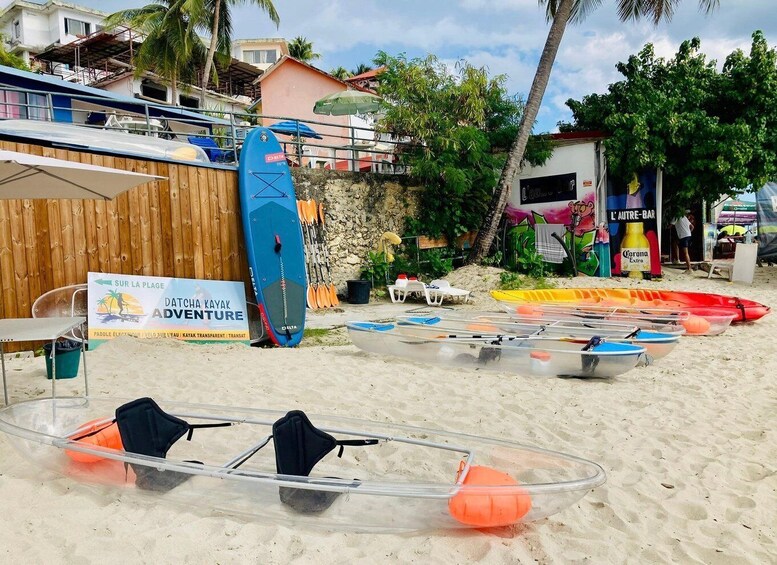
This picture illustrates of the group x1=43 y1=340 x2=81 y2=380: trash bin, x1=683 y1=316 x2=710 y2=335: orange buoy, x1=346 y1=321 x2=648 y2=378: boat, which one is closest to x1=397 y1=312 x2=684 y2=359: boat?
x1=346 y1=321 x2=648 y2=378: boat

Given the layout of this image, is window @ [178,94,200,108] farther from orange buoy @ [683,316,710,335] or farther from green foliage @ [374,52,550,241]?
orange buoy @ [683,316,710,335]

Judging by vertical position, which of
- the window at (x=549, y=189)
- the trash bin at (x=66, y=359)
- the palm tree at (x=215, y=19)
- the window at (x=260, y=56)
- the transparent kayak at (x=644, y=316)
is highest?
the window at (x=260, y=56)

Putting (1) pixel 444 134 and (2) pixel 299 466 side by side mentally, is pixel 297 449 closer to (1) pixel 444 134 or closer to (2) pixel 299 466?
(2) pixel 299 466

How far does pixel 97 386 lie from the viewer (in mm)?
4840

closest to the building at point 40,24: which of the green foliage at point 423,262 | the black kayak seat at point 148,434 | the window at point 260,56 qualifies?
the window at point 260,56

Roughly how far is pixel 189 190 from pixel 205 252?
92cm

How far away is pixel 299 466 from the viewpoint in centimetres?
284

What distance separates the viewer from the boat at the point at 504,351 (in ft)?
17.9

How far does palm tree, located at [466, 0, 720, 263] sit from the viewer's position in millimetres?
12006

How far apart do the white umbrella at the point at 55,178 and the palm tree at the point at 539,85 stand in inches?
366

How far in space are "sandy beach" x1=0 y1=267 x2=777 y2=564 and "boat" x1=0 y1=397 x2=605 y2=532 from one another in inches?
3.4

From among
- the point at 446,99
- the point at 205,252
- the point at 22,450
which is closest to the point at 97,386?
the point at 22,450

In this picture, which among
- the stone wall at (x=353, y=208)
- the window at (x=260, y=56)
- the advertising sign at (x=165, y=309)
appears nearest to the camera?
the advertising sign at (x=165, y=309)

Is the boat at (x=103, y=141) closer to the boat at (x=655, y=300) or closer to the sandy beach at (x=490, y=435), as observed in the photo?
the sandy beach at (x=490, y=435)
